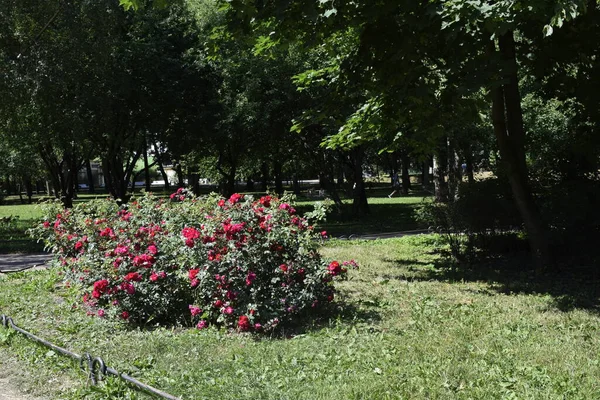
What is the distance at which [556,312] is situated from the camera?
7094mm

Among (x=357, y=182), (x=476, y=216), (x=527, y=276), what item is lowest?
(x=527, y=276)

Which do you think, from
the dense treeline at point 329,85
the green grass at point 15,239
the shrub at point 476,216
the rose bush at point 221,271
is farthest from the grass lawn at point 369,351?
the green grass at point 15,239

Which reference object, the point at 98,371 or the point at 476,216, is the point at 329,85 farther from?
the point at 98,371

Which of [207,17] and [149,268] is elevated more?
[207,17]

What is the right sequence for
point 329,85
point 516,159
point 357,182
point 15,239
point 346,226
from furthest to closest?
point 357,182 < point 346,226 < point 15,239 < point 329,85 < point 516,159

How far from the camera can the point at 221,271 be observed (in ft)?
21.6

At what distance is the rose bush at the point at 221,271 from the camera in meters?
6.56

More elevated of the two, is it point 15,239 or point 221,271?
point 221,271

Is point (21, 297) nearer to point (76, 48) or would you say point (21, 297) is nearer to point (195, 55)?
point (76, 48)

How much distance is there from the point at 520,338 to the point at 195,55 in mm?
19875

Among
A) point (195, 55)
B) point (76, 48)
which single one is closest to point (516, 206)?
point (76, 48)

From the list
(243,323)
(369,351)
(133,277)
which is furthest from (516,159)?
(133,277)

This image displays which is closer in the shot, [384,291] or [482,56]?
[482,56]

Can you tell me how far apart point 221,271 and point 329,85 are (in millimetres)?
5793
